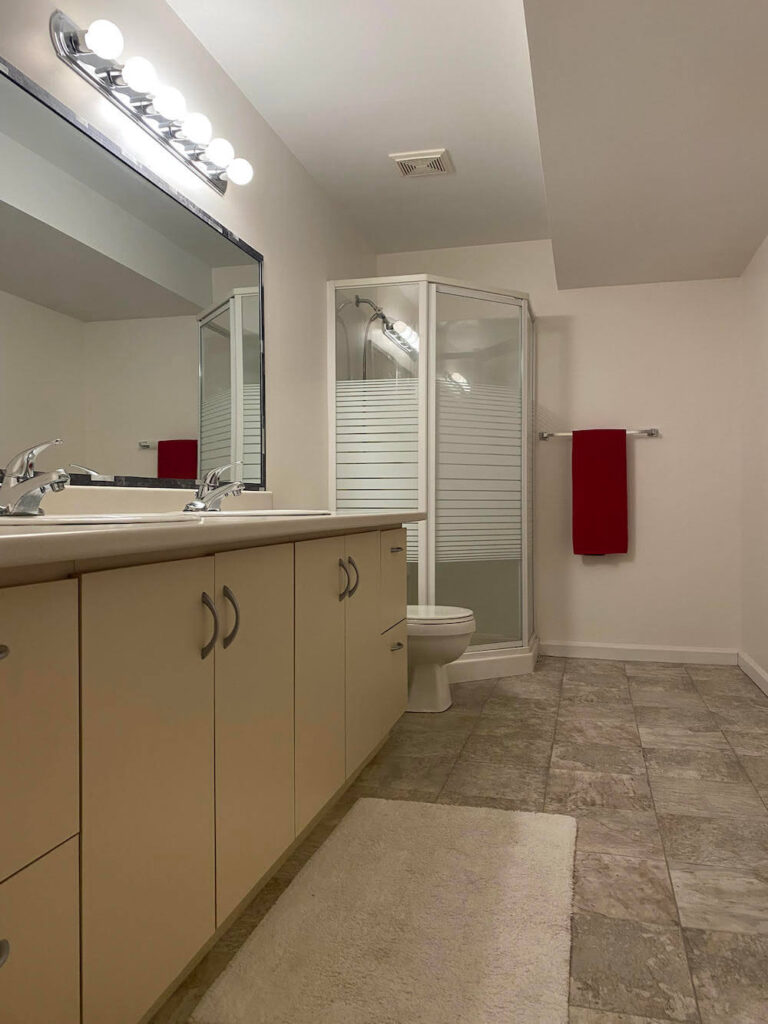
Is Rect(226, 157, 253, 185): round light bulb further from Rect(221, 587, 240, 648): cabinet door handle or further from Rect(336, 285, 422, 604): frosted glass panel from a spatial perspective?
Rect(221, 587, 240, 648): cabinet door handle

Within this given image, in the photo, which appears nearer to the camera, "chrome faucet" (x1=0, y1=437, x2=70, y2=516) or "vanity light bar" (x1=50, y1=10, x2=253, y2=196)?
"chrome faucet" (x1=0, y1=437, x2=70, y2=516)

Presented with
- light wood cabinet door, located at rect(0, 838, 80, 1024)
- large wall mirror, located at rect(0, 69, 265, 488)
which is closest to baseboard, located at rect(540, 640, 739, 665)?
large wall mirror, located at rect(0, 69, 265, 488)

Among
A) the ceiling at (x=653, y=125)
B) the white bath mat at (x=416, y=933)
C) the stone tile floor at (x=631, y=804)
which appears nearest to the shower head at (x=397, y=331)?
the ceiling at (x=653, y=125)

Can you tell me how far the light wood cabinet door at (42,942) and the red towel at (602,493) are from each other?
3591 millimetres

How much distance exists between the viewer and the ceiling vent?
335 cm

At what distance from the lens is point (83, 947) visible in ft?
3.20

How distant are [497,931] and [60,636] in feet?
3.57

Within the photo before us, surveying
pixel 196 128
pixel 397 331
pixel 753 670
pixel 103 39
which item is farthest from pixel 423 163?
pixel 753 670

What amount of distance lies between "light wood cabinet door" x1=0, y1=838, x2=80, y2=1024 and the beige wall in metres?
1.63

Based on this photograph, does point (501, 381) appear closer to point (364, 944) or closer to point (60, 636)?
point (364, 944)

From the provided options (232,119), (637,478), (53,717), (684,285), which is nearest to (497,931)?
(53,717)

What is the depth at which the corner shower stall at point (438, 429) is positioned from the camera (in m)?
3.73

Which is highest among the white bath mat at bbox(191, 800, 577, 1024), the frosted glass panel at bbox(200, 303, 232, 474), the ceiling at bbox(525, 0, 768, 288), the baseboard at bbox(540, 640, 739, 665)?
the ceiling at bbox(525, 0, 768, 288)

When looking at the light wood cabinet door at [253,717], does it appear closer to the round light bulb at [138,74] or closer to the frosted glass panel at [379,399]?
the round light bulb at [138,74]
